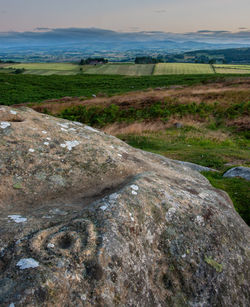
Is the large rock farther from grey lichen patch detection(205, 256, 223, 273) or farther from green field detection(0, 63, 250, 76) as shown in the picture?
green field detection(0, 63, 250, 76)

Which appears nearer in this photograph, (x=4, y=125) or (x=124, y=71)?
(x=4, y=125)

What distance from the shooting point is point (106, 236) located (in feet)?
14.0

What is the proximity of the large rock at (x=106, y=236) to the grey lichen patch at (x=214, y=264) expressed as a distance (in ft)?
0.06

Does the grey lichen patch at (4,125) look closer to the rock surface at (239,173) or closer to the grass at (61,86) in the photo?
the rock surface at (239,173)

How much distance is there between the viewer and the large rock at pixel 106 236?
3.66 m

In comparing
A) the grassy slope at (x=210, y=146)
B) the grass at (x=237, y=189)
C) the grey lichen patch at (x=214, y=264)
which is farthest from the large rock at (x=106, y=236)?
the grassy slope at (x=210, y=146)

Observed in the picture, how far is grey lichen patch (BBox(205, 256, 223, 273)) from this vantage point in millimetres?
4745

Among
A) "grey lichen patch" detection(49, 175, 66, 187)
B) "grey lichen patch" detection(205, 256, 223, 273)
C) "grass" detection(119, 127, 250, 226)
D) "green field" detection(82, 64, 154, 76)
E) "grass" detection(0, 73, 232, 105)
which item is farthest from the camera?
"green field" detection(82, 64, 154, 76)

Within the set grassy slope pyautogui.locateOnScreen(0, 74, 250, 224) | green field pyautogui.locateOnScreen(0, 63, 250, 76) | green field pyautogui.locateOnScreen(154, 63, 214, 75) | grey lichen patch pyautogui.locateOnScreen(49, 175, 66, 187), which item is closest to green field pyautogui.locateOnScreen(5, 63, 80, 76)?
green field pyautogui.locateOnScreen(0, 63, 250, 76)

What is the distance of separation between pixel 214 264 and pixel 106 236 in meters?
2.16

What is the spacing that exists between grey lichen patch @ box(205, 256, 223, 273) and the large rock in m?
0.02

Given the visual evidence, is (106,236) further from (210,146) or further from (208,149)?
(210,146)

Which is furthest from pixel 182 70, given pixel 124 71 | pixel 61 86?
pixel 61 86

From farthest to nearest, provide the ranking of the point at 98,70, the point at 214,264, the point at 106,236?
the point at 98,70 < the point at 214,264 < the point at 106,236
